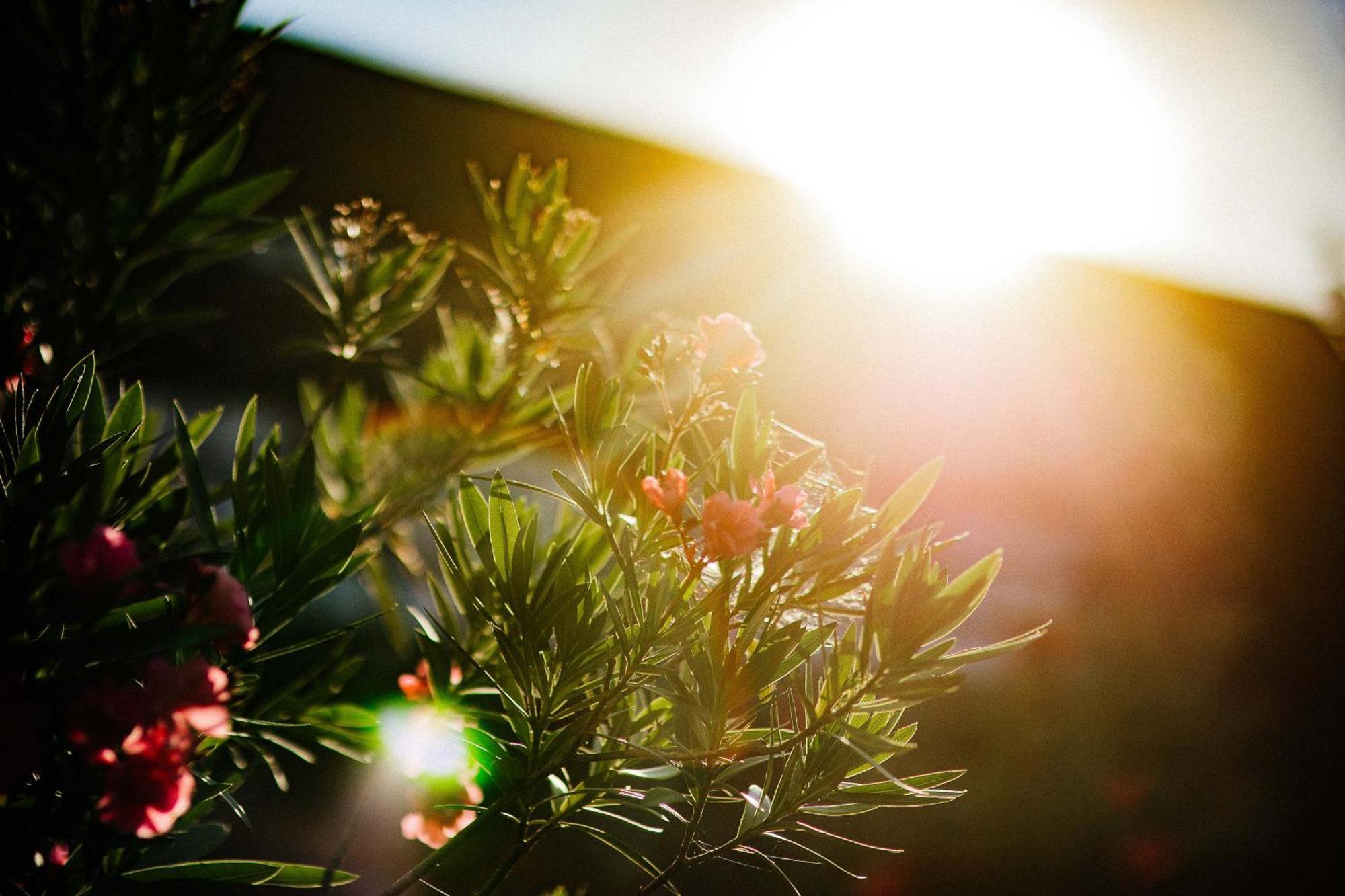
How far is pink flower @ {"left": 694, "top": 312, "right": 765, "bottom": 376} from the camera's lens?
714mm

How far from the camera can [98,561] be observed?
574 millimetres

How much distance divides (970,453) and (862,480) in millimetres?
3980

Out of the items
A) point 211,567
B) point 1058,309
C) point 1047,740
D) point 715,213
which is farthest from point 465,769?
point 1058,309

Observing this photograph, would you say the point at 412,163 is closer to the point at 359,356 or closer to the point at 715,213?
the point at 715,213

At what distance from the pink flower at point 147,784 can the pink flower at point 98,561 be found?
0.39 feet

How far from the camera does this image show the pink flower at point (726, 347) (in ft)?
2.34

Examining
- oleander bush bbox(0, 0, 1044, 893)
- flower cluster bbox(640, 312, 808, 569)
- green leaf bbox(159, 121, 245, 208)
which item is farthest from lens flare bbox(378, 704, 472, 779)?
green leaf bbox(159, 121, 245, 208)

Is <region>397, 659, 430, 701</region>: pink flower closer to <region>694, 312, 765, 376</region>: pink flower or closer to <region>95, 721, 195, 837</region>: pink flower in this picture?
<region>95, 721, 195, 837</region>: pink flower

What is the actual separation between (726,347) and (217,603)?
0.49m

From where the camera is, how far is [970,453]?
434cm

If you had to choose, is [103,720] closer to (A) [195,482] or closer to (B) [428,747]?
(A) [195,482]

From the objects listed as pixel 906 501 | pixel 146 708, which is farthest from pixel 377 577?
pixel 906 501

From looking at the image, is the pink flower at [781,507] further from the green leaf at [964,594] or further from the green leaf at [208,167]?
the green leaf at [208,167]

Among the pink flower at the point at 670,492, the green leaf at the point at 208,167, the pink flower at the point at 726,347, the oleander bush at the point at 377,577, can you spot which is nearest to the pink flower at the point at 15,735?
the oleander bush at the point at 377,577
